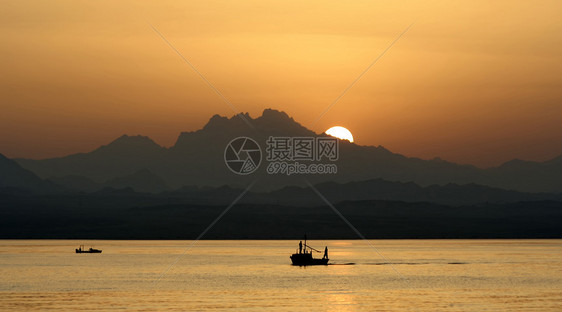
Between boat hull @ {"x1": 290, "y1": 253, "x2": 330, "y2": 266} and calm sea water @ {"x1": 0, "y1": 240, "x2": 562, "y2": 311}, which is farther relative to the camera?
boat hull @ {"x1": 290, "y1": 253, "x2": 330, "y2": 266}

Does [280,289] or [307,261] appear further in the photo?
[307,261]

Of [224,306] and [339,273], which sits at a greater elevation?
[339,273]

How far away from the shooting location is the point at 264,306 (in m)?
84.6

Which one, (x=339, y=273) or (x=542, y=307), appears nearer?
(x=542, y=307)

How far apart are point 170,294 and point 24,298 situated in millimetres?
16582

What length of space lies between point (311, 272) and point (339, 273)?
483cm

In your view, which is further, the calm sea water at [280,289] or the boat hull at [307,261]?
the boat hull at [307,261]

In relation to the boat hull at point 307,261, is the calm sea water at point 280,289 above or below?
below

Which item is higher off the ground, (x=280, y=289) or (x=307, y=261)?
(x=307, y=261)

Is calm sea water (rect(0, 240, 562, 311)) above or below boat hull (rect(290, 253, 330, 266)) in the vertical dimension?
below

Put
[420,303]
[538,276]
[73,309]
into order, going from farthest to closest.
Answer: [538,276] < [420,303] < [73,309]

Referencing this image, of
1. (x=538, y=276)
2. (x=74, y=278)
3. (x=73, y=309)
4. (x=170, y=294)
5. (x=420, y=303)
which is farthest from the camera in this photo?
(x=538, y=276)

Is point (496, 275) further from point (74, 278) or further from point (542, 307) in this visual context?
point (74, 278)

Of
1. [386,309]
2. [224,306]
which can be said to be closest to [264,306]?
[224,306]
